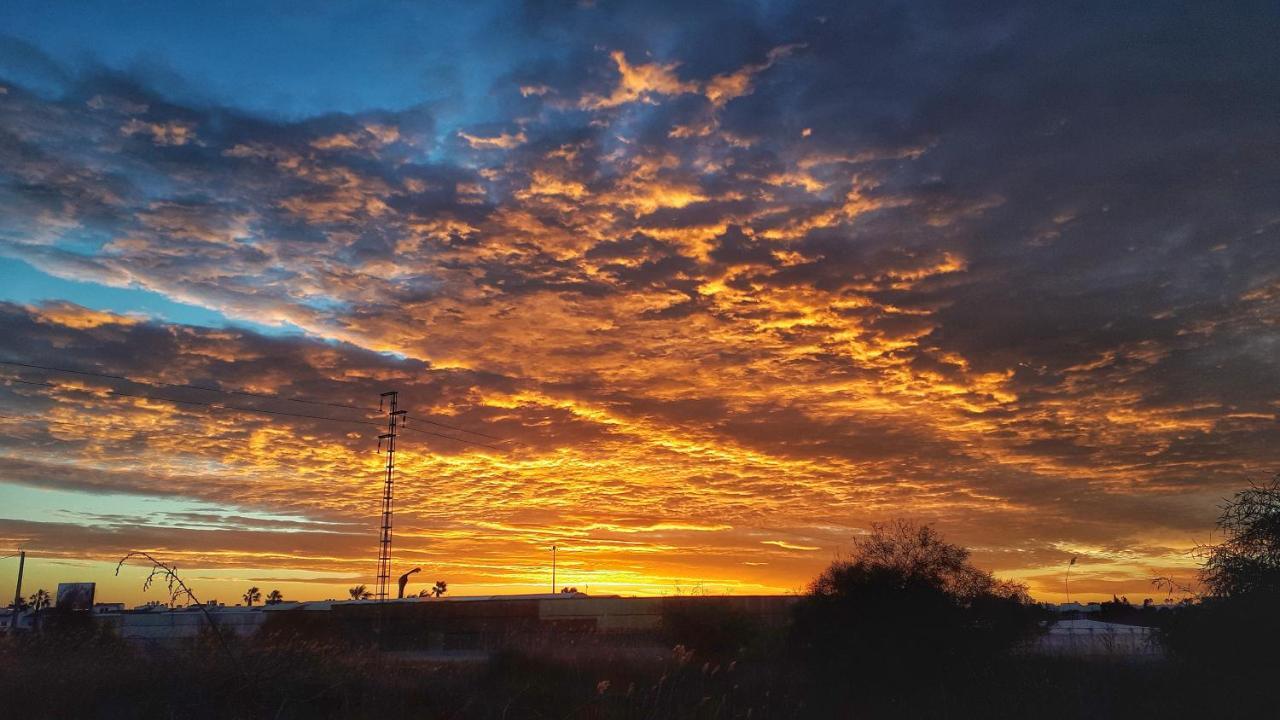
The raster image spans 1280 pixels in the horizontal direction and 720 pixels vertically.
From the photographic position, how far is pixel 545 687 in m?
19.6

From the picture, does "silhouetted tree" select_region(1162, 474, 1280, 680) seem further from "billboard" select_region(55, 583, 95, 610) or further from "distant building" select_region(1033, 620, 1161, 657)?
"billboard" select_region(55, 583, 95, 610)

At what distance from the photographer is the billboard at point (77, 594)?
72500 millimetres

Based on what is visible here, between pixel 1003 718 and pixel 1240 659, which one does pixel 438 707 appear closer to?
pixel 1003 718

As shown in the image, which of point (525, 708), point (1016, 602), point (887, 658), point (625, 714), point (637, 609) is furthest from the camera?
point (637, 609)

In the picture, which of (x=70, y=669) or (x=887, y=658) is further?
(x=887, y=658)

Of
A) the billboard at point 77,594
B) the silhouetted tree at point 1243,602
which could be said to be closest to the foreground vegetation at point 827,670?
the silhouetted tree at point 1243,602

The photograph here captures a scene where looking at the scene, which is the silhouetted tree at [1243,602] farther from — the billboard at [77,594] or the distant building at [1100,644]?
the billboard at [77,594]

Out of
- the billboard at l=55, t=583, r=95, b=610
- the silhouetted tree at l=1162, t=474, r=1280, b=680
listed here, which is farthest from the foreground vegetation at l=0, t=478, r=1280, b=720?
the billboard at l=55, t=583, r=95, b=610

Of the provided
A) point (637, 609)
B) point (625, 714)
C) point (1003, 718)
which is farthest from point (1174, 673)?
point (637, 609)

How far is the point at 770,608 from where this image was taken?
61812 mm

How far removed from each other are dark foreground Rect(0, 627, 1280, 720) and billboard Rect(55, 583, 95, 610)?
6030 centimetres

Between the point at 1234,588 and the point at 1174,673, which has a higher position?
the point at 1234,588

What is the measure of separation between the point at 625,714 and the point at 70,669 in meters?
9.82

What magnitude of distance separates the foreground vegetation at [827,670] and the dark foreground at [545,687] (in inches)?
2.2
